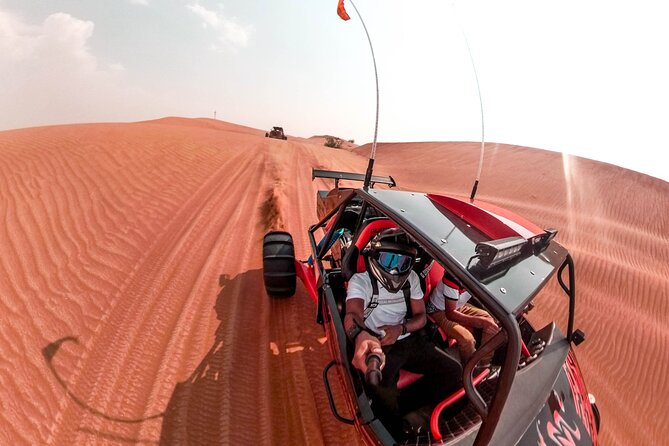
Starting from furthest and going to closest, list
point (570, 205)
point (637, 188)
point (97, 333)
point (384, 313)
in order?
point (637, 188)
point (570, 205)
point (97, 333)
point (384, 313)

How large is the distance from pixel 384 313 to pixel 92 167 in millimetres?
8590

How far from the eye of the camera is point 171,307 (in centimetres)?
385

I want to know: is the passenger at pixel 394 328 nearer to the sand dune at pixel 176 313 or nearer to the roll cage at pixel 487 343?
the roll cage at pixel 487 343

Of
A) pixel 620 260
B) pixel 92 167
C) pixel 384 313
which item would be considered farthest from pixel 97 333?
pixel 620 260

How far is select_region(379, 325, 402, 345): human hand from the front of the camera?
8.39ft

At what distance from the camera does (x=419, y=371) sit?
2.62 m

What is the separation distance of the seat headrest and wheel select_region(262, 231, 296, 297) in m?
1.10

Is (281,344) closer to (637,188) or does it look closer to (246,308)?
(246,308)

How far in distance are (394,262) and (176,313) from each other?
2796mm

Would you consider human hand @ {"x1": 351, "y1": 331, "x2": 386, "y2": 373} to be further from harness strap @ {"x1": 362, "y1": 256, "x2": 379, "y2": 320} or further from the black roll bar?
the black roll bar

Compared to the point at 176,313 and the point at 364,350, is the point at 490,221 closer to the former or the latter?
the point at 364,350

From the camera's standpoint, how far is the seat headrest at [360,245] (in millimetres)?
2945

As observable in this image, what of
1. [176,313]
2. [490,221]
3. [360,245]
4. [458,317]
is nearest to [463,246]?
[490,221]

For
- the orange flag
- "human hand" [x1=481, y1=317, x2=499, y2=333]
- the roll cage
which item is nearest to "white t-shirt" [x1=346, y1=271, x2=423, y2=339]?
the roll cage
